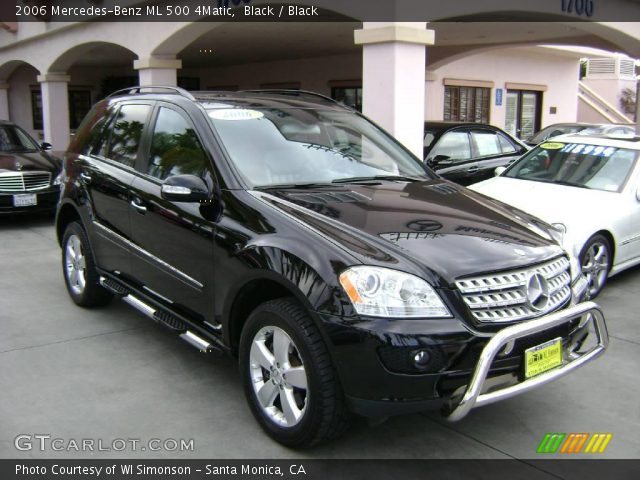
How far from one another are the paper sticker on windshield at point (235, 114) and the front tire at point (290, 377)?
1364 mm

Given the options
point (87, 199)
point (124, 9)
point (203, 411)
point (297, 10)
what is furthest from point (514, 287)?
point (124, 9)

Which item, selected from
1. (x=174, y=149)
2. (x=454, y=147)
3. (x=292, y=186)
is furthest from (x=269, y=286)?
(x=454, y=147)

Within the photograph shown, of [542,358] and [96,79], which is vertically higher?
[96,79]

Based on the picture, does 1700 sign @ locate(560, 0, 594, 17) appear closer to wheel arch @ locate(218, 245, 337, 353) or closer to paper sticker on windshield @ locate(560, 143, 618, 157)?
paper sticker on windshield @ locate(560, 143, 618, 157)

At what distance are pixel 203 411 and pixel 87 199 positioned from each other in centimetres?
227

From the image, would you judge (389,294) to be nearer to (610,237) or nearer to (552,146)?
(610,237)

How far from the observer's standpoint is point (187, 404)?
3809 mm

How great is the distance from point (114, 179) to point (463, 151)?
6.13 m

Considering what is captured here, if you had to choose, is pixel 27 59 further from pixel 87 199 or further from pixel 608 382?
pixel 608 382

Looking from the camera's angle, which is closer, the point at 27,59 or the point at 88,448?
the point at 88,448

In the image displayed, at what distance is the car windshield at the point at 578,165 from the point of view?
6.59 m

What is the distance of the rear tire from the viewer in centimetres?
523

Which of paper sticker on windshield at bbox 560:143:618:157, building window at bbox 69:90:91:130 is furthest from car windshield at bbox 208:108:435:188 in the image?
building window at bbox 69:90:91:130

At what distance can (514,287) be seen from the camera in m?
3.11
